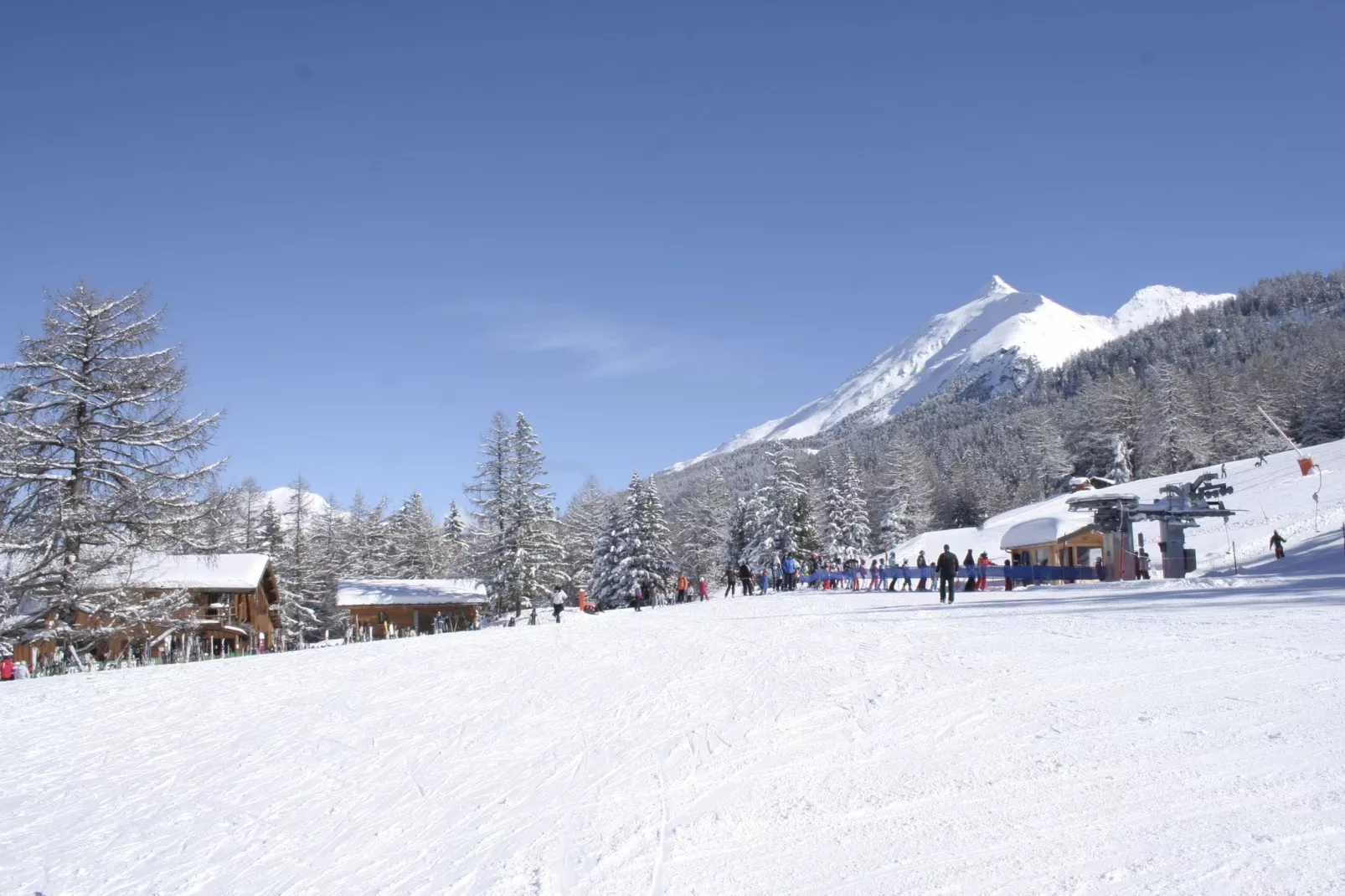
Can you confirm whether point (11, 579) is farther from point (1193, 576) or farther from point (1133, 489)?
point (1133, 489)

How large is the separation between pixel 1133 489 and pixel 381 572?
5951 cm

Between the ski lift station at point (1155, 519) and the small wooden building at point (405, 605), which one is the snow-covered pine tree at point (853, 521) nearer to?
the small wooden building at point (405, 605)

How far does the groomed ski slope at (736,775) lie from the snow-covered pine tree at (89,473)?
716 cm

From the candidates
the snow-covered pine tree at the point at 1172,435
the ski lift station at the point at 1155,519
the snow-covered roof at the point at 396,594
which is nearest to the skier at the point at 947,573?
the ski lift station at the point at 1155,519

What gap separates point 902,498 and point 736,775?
8012 centimetres

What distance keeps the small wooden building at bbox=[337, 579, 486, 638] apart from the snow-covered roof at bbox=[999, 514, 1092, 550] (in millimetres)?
31456

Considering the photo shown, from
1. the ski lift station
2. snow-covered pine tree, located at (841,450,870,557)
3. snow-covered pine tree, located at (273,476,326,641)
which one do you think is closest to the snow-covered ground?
the ski lift station

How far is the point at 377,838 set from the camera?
6871mm

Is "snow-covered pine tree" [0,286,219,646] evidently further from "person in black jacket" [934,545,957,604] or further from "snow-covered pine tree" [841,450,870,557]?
"snow-covered pine tree" [841,450,870,557]

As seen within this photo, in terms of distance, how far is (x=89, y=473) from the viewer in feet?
70.7

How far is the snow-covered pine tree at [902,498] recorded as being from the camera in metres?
82.9

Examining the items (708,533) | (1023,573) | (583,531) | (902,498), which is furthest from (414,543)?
(1023,573)

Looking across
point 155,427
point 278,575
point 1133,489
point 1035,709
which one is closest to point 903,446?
point 1133,489

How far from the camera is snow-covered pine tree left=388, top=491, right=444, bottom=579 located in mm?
73750
